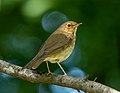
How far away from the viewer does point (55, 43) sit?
259 inches

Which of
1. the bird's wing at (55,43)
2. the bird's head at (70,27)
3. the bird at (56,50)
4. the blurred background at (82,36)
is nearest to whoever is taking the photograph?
the bird at (56,50)

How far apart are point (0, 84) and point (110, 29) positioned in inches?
106

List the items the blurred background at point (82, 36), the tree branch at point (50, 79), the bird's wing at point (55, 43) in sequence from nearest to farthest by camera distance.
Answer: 1. the tree branch at point (50, 79)
2. the bird's wing at point (55, 43)
3. the blurred background at point (82, 36)

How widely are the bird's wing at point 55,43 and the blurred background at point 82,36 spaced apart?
1334 millimetres

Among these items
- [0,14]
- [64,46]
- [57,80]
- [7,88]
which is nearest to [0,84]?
[7,88]

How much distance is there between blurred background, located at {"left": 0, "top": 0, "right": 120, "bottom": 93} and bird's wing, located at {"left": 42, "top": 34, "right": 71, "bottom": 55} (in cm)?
133

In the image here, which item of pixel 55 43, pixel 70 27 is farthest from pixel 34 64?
pixel 70 27

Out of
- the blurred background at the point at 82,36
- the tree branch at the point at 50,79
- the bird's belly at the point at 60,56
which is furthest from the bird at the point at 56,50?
the blurred background at the point at 82,36

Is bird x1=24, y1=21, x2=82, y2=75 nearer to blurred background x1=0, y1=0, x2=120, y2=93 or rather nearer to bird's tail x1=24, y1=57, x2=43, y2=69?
bird's tail x1=24, y1=57, x2=43, y2=69

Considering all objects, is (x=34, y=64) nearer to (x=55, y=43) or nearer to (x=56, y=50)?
(x=56, y=50)

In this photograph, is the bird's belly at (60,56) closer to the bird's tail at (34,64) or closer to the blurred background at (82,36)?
the bird's tail at (34,64)

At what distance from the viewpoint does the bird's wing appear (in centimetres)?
640

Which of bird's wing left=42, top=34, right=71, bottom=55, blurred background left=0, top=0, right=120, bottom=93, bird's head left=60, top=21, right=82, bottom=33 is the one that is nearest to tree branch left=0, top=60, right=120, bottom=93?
bird's wing left=42, top=34, right=71, bottom=55

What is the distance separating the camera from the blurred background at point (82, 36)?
8.48 metres
